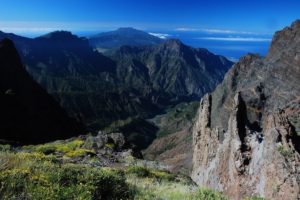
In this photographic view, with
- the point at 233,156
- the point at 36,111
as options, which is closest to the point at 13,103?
the point at 36,111

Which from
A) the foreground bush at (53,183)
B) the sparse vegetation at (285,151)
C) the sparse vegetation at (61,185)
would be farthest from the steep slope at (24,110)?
the foreground bush at (53,183)

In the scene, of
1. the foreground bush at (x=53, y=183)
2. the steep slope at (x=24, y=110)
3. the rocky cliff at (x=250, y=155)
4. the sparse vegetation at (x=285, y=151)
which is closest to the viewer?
the foreground bush at (x=53, y=183)

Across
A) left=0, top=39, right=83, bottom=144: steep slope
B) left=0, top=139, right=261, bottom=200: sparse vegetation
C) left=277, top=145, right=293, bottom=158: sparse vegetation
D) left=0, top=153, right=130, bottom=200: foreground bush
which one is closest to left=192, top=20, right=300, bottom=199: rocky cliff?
left=277, top=145, right=293, bottom=158: sparse vegetation

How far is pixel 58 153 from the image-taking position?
35812 mm

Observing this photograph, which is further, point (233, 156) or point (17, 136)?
point (17, 136)

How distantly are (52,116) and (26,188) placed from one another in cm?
15057

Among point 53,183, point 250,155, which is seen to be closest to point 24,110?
point 250,155

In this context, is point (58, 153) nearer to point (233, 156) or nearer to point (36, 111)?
point (233, 156)

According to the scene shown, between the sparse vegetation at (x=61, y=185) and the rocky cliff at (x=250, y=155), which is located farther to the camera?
the rocky cliff at (x=250, y=155)

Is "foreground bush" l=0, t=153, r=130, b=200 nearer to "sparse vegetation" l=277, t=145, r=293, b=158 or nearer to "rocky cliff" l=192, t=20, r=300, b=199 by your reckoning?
"rocky cliff" l=192, t=20, r=300, b=199

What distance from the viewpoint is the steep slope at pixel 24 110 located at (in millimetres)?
111188

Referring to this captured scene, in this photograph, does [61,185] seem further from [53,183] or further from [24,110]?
[24,110]

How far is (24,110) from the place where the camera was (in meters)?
134

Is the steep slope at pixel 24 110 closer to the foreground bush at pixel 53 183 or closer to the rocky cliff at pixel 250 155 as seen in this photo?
the rocky cliff at pixel 250 155
